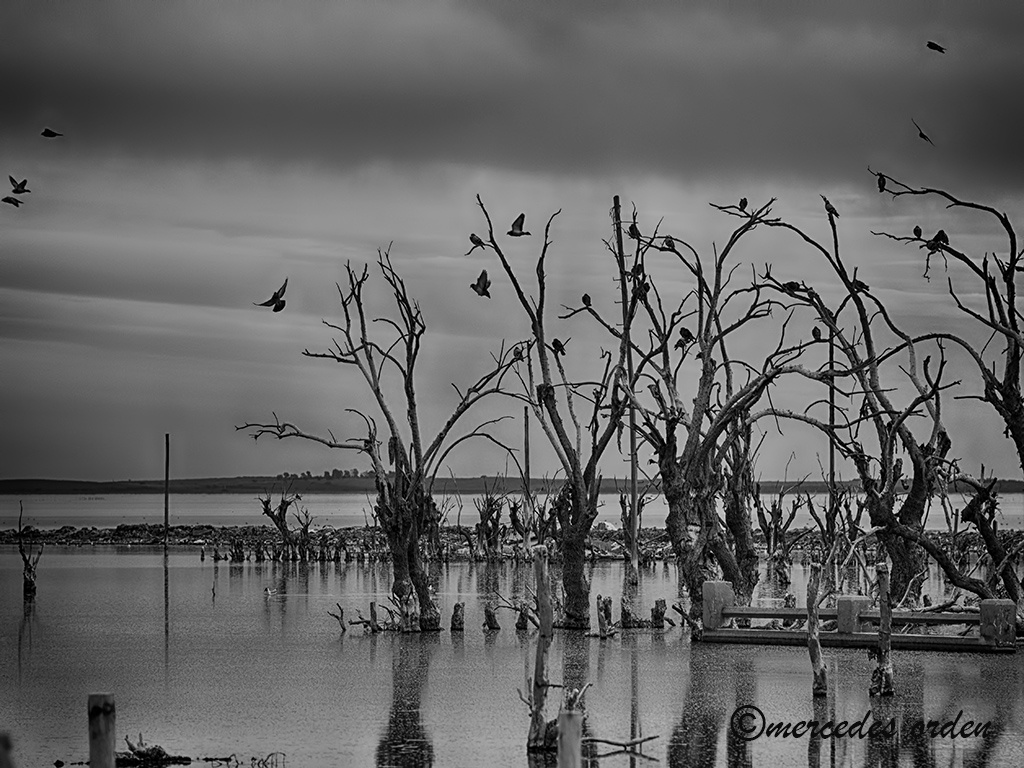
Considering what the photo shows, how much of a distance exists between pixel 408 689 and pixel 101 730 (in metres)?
9.46

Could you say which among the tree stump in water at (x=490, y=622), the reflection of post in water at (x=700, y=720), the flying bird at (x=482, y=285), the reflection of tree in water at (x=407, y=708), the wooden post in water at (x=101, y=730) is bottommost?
the reflection of tree in water at (x=407, y=708)

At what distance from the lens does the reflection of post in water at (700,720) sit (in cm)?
1538

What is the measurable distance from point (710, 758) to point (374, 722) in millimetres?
4407

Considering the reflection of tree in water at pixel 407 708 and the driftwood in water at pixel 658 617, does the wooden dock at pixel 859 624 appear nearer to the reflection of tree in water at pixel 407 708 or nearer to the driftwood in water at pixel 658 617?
the driftwood in water at pixel 658 617

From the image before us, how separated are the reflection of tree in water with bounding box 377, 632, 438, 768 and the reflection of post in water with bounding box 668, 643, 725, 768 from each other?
2541mm

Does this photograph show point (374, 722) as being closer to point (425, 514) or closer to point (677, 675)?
point (677, 675)

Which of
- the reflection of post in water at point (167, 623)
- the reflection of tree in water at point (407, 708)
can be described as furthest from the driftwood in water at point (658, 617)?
the reflection of post in water at point (167, 623)

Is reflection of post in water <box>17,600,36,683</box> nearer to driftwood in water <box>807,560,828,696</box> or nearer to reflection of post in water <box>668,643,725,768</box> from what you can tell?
reflection of post in water <box>668,643,725,768</box>

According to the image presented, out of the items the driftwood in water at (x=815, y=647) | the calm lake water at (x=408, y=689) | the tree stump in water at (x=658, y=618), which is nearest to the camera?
the calm lake water at (x=408, y=689)

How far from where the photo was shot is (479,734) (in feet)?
Answer: 55.5

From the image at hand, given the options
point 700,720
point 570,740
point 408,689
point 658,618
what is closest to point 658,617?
point 658,618

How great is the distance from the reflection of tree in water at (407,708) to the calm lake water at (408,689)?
1.7 inches

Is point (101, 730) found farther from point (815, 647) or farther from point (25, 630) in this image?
point (25, 630)

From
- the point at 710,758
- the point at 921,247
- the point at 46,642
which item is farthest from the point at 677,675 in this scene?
the point at 46,642
